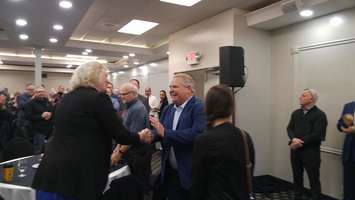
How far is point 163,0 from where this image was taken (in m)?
4.73

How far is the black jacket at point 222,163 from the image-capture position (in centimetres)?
147

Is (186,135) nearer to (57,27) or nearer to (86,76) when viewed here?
(86,76)

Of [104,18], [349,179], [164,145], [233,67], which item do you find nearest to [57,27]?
[104,18]

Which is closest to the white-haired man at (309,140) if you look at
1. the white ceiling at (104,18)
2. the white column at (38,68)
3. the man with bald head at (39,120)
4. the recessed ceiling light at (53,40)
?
the white ceiling at (104,18)

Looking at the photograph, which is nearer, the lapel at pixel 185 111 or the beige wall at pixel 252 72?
the lapel at pixel 185 111

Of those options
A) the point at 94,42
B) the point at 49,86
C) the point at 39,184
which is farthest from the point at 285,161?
the point at 49,86

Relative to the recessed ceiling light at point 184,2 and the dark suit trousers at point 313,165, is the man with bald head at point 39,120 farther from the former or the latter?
the dark suit trousers at point 313,165

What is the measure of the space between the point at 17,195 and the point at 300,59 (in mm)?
4267

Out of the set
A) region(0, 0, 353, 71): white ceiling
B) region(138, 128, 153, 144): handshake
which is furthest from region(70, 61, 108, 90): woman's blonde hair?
region(0, 0, 353, 71): white ceiling

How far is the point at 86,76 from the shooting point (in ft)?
6.00

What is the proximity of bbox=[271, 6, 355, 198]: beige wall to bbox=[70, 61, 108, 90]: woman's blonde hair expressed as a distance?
3.57 metres

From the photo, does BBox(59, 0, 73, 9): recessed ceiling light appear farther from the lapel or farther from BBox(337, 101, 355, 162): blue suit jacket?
BBox(337, 101, 355, 162): blue suit jacket

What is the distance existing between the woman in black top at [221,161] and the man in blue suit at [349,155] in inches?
104

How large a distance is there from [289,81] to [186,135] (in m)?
3.37
